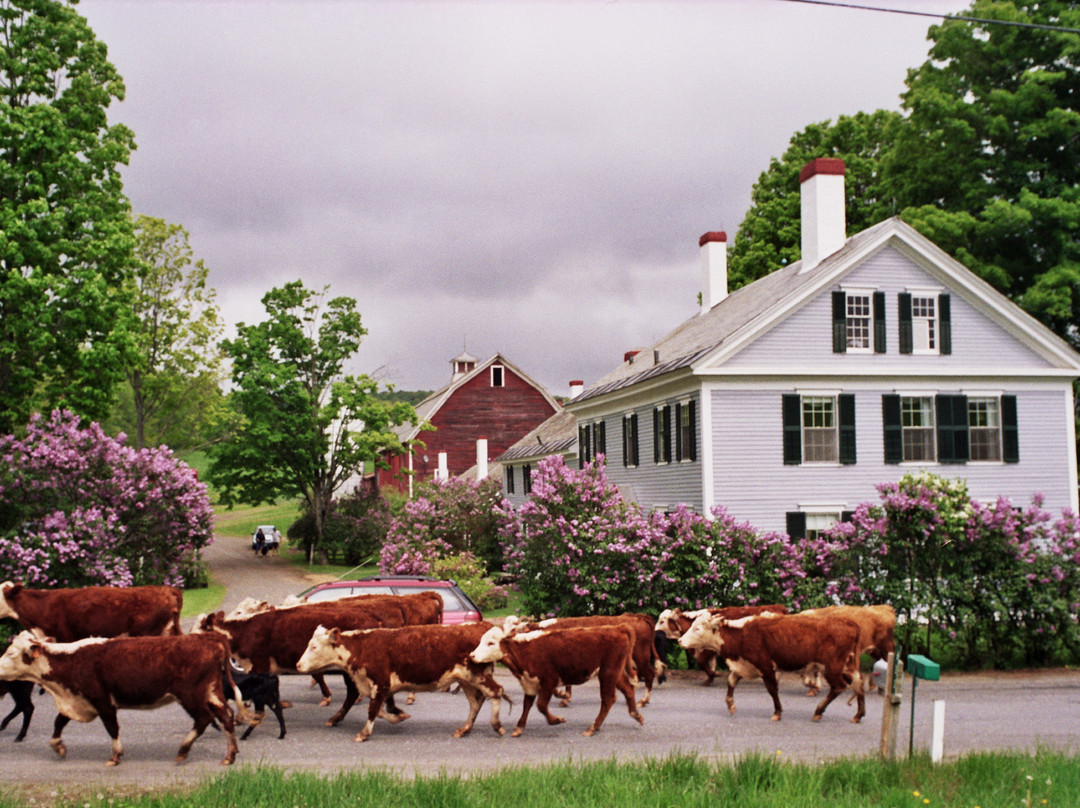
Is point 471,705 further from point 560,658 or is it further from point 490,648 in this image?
point 560,658

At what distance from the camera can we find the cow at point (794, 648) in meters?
14.0

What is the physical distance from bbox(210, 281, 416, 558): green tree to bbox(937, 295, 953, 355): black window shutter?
1031 inches

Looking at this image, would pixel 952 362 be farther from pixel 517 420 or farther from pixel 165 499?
pixel 517 420

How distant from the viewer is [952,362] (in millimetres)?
27766

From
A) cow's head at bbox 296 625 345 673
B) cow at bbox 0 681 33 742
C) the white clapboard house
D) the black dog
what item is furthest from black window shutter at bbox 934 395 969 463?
cow at bbox 0 681 33 742

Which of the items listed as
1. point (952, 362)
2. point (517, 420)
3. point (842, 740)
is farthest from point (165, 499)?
point (517, 420)

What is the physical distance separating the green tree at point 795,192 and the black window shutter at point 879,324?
→ 1435 centimetres

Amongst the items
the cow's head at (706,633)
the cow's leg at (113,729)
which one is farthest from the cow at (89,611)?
the cow's head at (706,633)

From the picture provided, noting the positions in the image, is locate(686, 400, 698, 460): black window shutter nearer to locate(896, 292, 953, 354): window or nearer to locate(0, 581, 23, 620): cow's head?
locate(896, 292, 953, 354): window

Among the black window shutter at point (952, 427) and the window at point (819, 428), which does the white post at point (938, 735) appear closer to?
the window at point (819, 428)

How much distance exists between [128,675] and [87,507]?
12881 mm

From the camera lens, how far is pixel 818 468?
26766mm

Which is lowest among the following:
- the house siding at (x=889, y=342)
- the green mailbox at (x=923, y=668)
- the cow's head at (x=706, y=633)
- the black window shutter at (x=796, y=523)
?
the cow's head at (x=706, y=633)

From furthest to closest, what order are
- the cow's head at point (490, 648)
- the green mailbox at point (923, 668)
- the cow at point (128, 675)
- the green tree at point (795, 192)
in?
1. the green tree at point (795, 192)
2. the cow's head at point (490, 648)
3. the cow at point (128, 675)
4. the green mailbox at point (923, 668)
